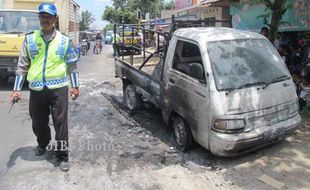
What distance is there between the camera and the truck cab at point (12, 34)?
10.3 meters

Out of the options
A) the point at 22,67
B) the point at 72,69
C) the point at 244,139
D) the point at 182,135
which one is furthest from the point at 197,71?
the point at 22,67

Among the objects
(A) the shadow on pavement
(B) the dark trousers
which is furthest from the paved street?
(B) the dark trousers

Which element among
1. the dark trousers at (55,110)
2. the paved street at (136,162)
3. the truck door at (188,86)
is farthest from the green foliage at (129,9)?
the dark trousers at (55,110)

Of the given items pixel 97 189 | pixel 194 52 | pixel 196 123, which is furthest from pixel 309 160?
pixel 97 189

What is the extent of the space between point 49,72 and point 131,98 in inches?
139

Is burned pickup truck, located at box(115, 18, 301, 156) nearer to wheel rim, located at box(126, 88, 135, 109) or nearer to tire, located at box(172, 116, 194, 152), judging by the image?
tire, located at box(172, 116, 194, 152)

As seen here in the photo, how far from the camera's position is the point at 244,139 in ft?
16.2

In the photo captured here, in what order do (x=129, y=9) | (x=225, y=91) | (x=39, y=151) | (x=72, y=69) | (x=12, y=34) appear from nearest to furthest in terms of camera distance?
1. (x=225, y=91)
2. (x=72, y=69)
3. (x=39, y=151)
4. (x=12, y=34)
5. (x=129, y=9)

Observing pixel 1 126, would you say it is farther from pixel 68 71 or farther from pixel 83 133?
pixel 68 71

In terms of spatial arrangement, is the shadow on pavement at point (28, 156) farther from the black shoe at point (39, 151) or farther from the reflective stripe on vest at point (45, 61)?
the reflective stripe on vest at point (45, 61)

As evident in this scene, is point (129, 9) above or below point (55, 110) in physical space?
above

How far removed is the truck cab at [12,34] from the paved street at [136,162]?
131 inches

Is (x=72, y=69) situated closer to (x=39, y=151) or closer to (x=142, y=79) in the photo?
(x=39, y=151)

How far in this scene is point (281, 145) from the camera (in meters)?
5.80
